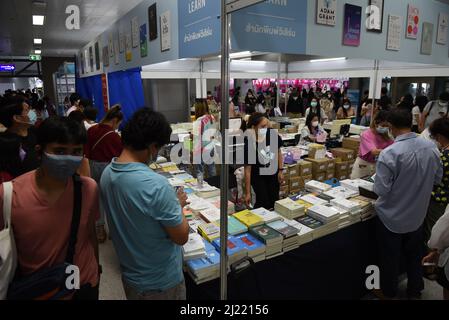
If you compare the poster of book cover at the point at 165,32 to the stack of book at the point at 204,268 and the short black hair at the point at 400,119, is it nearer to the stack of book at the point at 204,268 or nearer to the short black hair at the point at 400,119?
the short black hair at the point at 400,119

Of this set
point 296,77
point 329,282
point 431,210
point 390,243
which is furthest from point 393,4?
point 296,77

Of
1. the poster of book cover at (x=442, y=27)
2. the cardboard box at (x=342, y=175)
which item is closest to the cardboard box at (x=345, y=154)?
the cardboard box at (x=342, y=175)

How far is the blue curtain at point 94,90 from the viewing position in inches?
302

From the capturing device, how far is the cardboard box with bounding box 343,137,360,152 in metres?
5.30

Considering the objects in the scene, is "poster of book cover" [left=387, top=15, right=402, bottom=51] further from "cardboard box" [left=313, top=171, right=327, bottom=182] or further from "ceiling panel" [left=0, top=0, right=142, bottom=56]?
"ceiling panel" [left=0, top=0, right=142, bottom=56]

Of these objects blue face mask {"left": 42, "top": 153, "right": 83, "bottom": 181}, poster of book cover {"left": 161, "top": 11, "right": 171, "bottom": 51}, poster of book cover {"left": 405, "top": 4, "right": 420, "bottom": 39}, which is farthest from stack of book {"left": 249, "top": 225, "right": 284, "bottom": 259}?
poster of book cover {"left": 405, "top": 4, "right": 420, "bottom": 39}

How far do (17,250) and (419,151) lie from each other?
2.53 metres

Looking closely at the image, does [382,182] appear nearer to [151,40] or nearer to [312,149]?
[312,149]

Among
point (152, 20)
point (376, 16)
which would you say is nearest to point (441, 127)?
Answer: point (376, 16)

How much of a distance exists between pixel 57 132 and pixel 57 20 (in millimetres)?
7384

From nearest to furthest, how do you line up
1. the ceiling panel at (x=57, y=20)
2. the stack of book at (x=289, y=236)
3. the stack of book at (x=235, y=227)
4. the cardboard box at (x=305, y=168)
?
the stack of book at (x=289, y=236) < the stack of book at (x=235, y=227) < the cardboard box at (x=305, y=168) < the ceiling panel at (x=57, y=20)

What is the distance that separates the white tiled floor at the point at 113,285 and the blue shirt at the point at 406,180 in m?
0.61

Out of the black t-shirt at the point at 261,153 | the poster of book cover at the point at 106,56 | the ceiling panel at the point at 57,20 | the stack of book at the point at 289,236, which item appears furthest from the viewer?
the poster of book cover at the point at 106,56

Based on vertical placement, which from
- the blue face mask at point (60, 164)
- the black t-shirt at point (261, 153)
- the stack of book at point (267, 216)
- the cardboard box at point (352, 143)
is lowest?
the stack of book at point (267, 216)
